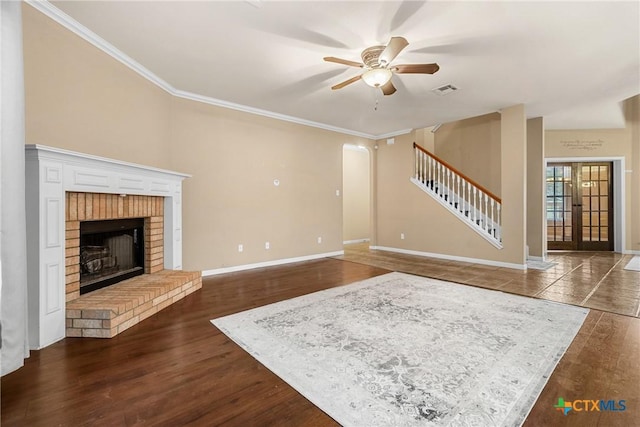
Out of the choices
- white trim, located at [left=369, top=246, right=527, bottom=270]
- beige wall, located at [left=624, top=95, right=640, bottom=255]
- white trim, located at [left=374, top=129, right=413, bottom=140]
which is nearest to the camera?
white trim, located at [left=369, top=246, right=527, bottom=270]

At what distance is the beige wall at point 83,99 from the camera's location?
2422mm

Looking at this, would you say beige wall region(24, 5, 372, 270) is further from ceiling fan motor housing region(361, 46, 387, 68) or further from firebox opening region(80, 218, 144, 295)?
ceiling fan motor housing region(361, 46, 387, 68)

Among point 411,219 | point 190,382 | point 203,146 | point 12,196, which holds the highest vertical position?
point 203,146

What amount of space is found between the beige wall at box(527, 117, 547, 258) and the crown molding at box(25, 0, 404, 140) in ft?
13.3

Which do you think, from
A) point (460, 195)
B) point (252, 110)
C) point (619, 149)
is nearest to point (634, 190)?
point (619, 149)

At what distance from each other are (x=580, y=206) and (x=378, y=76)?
7.05 meters

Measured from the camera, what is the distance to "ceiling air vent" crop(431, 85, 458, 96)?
410 centimetres

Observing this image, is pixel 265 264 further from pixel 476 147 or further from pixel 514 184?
pixel 476 147

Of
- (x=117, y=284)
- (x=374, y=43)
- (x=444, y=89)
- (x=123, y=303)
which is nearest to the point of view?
(x=123, y=303)

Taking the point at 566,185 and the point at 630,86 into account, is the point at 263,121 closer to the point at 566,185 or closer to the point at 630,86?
the point at 630,86

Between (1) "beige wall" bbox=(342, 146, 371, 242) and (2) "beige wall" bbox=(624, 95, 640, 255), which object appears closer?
(2) "beige wall" bbox=(624, 95, 640, 255)

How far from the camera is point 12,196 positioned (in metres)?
1.89

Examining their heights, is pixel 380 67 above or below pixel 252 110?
below

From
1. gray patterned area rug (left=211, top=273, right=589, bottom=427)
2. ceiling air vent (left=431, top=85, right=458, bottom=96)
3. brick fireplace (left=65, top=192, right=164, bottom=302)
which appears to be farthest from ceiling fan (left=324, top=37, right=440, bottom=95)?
brick fireplace (left=65, top=192, right=164, bottom=302)
